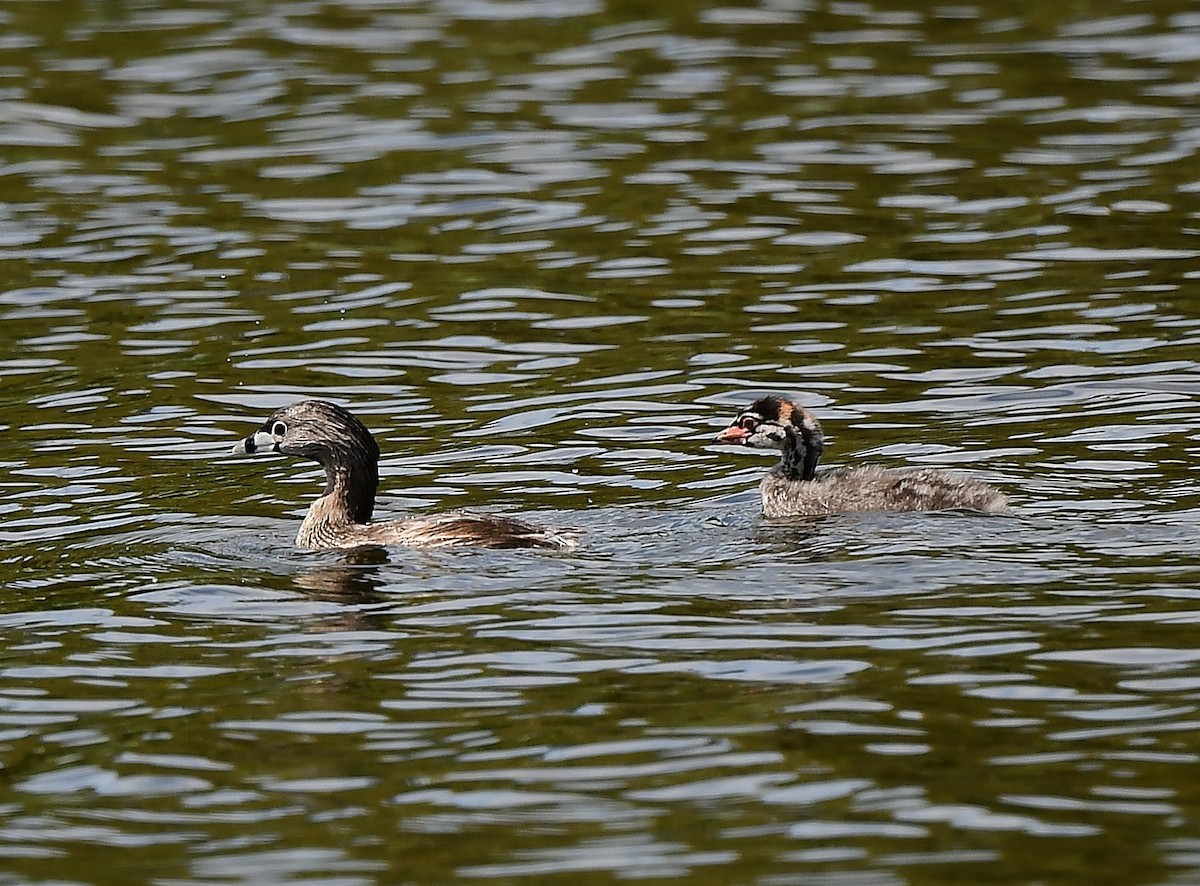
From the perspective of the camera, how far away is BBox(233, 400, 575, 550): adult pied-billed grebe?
38.9 ft

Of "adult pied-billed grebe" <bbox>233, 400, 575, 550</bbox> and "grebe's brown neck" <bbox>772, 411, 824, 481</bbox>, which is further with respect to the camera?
"grebe's brown neck" <bbox>772, 411, 824, 481</bbox>

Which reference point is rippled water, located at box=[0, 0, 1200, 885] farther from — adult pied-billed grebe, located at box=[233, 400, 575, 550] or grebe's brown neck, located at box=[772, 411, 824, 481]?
grebe's brown neck, located at box=[772, 411, 824, 481]

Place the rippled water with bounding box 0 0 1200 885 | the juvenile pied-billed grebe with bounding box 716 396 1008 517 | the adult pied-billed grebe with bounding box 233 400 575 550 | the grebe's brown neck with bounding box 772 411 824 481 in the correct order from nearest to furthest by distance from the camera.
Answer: the rippled water with bounding box 0 0 1200 885 < the adult pied-billed grebe with bounding box 233 400 575 550 < the juvenile pied-billed grebe with bounding box 716 396 1008 517 < the grebe's brown neck with bounding box 772 411 824 481

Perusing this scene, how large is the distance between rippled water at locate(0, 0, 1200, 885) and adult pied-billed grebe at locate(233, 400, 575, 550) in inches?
7.4

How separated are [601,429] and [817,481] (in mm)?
2083

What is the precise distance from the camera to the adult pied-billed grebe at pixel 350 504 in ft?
38.9

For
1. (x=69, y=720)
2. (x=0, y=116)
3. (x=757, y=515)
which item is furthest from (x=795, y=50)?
(x=69, y=720)

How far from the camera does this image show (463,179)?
2180cm

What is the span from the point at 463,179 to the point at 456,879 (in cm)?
1478

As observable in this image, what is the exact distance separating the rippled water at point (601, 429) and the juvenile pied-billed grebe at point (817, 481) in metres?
0.17

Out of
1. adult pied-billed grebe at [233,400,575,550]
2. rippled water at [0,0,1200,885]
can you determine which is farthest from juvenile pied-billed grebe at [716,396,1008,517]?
adult pied-billed grebe at [233,400,575,550]

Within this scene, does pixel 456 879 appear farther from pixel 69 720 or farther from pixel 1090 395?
pixel 1090 395

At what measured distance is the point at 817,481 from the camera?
12.9m

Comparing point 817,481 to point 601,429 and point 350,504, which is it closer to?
point 601,429
